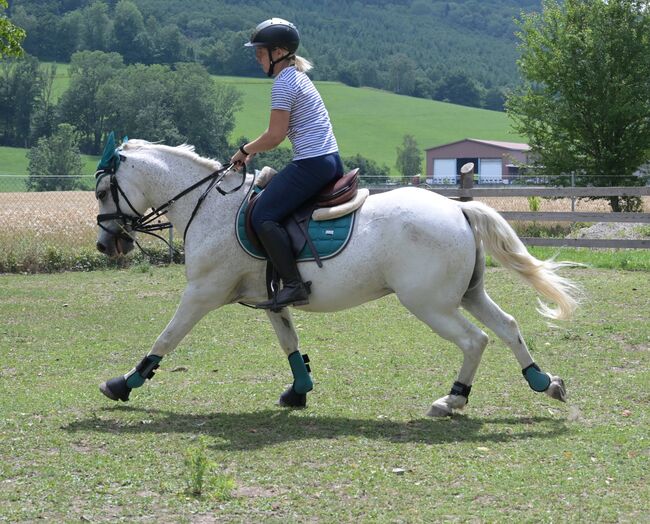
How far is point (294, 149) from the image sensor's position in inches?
293

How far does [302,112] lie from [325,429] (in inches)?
97.2

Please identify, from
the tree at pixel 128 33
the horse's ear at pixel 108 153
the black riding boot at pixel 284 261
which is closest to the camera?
the black riding boot at pixel 284 261

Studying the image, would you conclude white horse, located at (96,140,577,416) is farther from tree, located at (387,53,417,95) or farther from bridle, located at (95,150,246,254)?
tree, located at (387,53,417,95)

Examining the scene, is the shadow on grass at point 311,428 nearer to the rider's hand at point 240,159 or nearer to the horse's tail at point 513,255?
the horse's tail at point 513,255

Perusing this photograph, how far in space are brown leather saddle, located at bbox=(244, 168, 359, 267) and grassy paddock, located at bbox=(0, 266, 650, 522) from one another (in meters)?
1.38

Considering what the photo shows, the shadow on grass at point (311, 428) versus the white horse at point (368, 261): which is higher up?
the white horse at point (368, 261)

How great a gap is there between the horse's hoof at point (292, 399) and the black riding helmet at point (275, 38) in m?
2.66

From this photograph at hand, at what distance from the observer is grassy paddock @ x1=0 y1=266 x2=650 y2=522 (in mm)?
5303

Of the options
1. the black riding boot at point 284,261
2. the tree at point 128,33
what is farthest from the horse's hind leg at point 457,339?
the tree at point 128,33

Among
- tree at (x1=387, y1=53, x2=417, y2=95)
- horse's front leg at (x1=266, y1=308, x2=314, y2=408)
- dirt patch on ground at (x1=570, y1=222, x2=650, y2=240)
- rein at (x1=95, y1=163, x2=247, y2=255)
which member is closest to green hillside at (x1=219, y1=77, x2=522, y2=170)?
tree at (x1=387, y1=53, x2=417, y2=95)

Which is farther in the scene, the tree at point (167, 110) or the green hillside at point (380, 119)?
the green hillside at point (380, 119)

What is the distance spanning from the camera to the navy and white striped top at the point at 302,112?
742 centimetres

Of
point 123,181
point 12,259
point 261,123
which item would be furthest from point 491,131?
point 123,181

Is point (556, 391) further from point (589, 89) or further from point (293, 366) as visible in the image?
point (589, 89)
